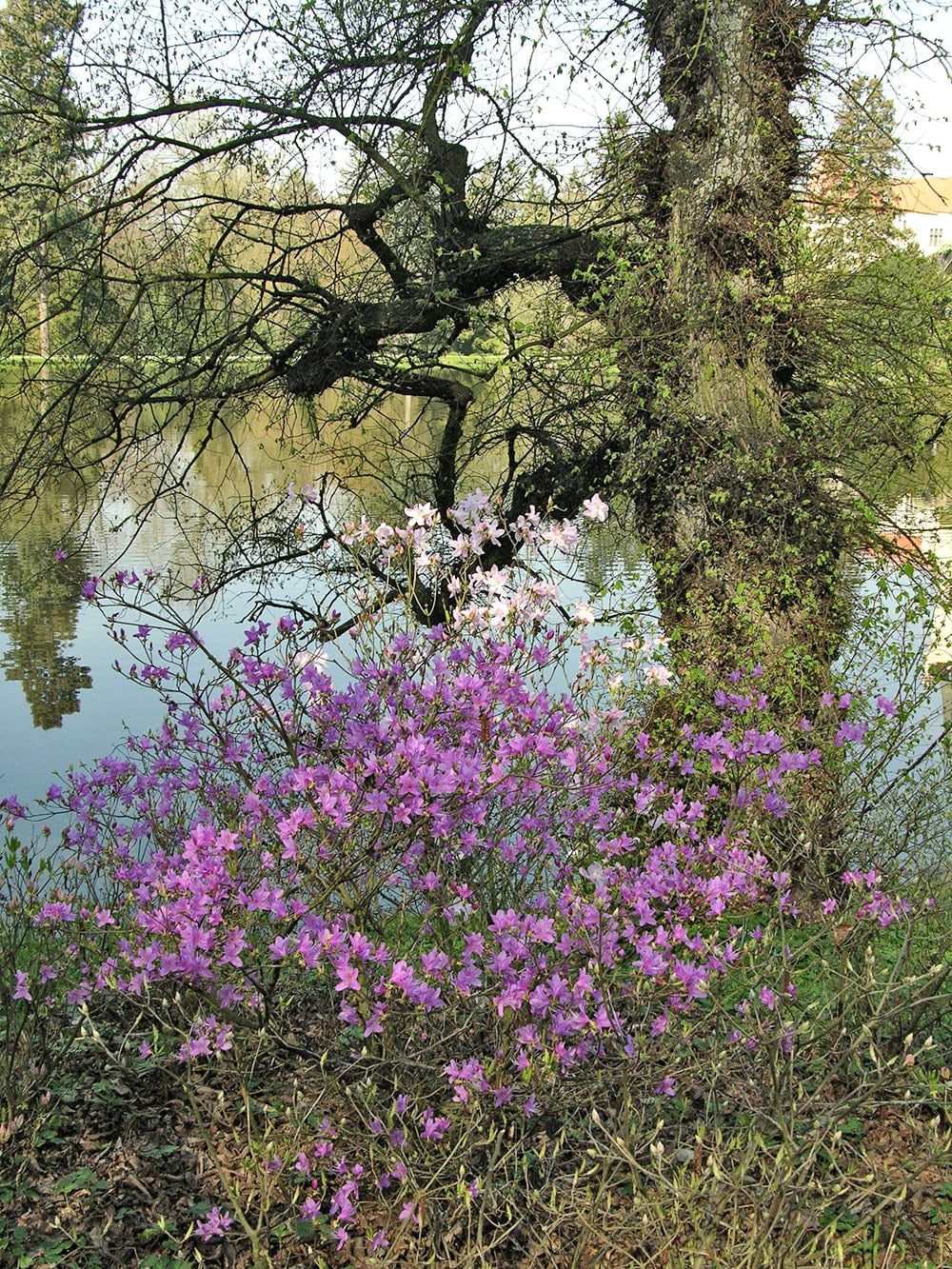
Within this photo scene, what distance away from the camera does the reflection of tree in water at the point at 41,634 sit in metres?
10.4

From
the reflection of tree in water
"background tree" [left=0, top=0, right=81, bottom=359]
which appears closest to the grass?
"background tree" [left=0, top=0, right=81, bottom=359]

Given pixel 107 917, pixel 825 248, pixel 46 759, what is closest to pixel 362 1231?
pixel 107 917

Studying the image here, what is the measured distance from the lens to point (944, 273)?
646cm

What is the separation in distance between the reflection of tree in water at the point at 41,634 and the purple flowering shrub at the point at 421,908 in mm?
5094

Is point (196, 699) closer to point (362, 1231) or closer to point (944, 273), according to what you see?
point (362, 1231)

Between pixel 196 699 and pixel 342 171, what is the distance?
14.2ft

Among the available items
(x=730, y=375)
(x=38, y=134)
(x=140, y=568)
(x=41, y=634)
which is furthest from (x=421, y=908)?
(x=140, y=568)

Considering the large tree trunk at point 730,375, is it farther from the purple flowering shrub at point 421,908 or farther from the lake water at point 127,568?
the purple flowering shrub at point 421,908

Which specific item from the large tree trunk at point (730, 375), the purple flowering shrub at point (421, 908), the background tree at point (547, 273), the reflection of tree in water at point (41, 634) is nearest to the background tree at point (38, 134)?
the background tree at point (547, 273)

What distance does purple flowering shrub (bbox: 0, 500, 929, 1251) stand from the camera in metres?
2.64

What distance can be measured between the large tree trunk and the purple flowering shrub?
2.05m

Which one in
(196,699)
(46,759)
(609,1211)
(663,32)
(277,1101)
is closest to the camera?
(609,1211)

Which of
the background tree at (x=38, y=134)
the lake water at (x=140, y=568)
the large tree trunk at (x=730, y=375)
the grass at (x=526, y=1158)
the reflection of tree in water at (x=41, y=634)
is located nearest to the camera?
the grass at (x=526, y=1158)

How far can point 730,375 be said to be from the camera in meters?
5.85
